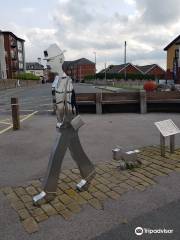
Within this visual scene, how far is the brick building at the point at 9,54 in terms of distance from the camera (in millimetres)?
74312

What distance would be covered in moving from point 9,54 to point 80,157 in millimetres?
81926

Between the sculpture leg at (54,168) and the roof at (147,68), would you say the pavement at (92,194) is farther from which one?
the roof at (147,68)

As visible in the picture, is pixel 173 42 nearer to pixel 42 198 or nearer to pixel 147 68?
pixel 147 68

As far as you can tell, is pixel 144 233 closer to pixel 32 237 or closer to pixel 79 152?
pixel 32 237

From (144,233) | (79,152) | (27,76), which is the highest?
(27,76)

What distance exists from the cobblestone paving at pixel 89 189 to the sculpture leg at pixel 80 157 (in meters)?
0.23

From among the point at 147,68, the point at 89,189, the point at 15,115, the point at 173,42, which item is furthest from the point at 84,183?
the point at 147,68

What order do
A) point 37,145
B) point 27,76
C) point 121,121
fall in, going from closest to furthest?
point 37,145 < point 121,121 < point 27,76

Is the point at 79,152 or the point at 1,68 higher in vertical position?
Answer: the point at 1,68

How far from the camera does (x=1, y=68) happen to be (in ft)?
236

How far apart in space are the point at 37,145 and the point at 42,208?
336 centimetres

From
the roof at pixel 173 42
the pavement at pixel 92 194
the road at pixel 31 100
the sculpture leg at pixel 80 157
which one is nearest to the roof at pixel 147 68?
the roof at pixel 173 42

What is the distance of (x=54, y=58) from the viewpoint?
377 cm

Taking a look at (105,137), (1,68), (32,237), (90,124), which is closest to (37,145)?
(105,137)
